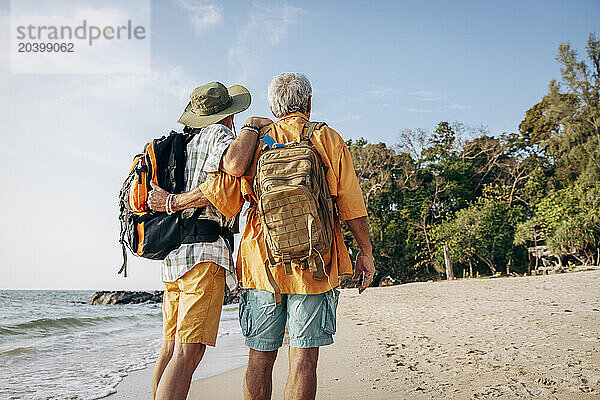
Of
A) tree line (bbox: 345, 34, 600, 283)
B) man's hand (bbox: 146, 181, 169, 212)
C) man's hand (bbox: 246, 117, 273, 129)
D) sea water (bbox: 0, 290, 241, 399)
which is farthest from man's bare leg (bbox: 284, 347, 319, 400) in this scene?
tree line (bbox: 345, 34, 600, 283)

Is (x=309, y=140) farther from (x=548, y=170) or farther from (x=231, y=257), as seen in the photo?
(x=548, y=170)

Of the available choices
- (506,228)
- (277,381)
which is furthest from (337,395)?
(506,228)

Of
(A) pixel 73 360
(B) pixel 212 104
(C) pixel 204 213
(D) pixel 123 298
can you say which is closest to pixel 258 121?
(B) pixel 212 104

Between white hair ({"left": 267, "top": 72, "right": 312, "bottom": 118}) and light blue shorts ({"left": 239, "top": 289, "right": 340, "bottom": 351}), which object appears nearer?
light blue shorts ({"left": 239, "top": 289, "right": 340, "bottom": 351})

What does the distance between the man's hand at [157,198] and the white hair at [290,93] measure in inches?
27.6

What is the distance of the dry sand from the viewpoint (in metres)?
3.23

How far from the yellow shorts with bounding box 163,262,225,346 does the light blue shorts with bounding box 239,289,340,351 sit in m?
0.14

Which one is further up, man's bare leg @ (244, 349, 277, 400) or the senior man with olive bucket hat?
the senior man with olive bucket hat

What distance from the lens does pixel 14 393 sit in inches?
166

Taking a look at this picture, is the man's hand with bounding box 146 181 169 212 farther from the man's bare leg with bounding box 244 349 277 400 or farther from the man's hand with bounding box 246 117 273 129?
the man's bare leg with bounding box 244 349 277 400

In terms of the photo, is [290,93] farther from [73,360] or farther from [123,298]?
[123,298]

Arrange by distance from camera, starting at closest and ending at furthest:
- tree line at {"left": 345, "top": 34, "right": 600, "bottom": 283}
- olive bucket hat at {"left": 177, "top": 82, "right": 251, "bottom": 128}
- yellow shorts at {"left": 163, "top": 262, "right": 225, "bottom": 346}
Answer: yellow shorts at {"left": 163, "top": 262, "right": 225, "bottom": 346}
olive bucket hat at {"left": 177, "top": 82, "right": 251, "bottom": 128}
tree line at {"left": 345, "top": 34, "right": 600, "bottom": 283}

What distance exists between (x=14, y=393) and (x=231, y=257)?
342 centimetres

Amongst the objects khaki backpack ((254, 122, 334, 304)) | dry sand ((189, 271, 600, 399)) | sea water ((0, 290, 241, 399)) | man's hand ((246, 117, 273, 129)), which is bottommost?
sea water ((0, 290, 241, 399))
